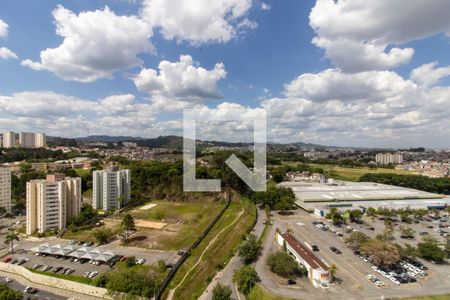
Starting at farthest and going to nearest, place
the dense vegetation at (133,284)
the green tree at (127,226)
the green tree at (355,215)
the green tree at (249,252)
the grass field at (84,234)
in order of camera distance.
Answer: the green tree at (355,215) < the grass field at (84,234) < the green tree at (127,226) < the green tree at (249,252) < the dense vegetation at (133,284)

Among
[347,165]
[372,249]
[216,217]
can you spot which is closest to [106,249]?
[216,217]

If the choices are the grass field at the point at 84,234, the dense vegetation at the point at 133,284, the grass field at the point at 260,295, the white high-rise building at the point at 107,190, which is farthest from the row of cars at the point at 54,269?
the white high-rise building at the point at 107,190

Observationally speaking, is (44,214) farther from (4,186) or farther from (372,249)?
(372,249)

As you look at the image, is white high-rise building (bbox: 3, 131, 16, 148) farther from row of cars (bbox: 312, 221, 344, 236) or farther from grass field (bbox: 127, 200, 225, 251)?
row of cars (bbox: 312, 221, 344, 236)

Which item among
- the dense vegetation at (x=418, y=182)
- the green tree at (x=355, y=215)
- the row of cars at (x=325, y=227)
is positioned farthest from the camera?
the dense vegetation at (x=418, y=182)

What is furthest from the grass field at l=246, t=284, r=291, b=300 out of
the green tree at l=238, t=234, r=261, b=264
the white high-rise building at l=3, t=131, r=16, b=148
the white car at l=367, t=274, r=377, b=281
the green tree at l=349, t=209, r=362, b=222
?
the white high-rise building at l=3, t=131, r=16, b=148

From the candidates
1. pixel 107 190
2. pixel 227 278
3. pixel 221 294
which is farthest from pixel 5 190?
pixel 221 294

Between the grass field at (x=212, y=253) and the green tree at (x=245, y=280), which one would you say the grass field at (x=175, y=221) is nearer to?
the grass field at (x=212, y=253)
